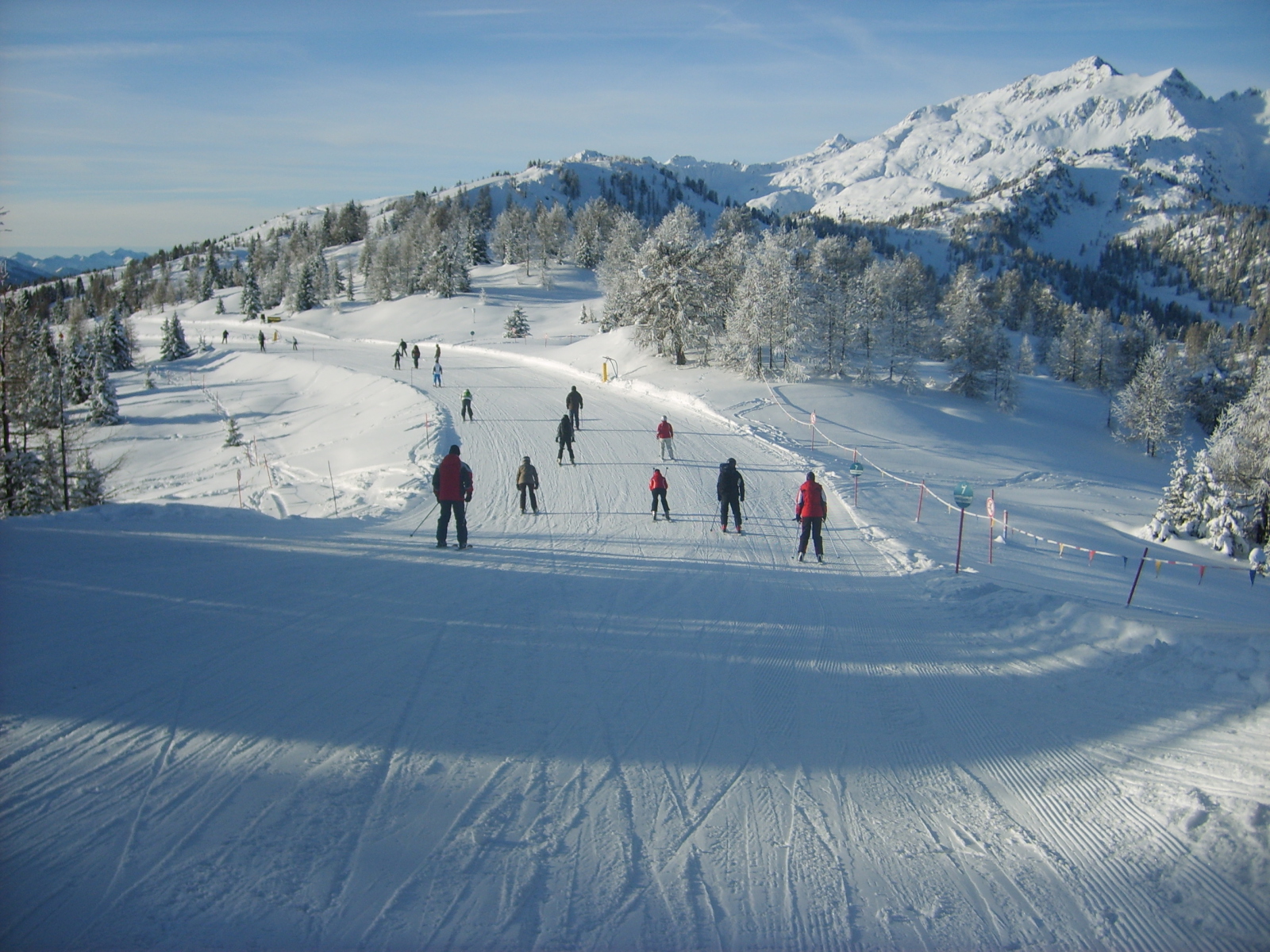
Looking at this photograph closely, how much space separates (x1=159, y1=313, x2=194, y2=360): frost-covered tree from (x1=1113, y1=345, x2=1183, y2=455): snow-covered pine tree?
293 ft

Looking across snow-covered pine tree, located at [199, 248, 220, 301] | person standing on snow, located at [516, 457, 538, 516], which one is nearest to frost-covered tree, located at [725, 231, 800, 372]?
person standing on snow, located at [516, 457, 538, 516]

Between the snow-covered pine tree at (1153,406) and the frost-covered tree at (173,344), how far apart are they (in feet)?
293

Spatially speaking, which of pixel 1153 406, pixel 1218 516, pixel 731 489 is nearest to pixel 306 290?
pixel 731 489

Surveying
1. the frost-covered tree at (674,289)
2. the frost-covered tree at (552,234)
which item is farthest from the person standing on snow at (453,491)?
the frost-covered tree at (552,234)

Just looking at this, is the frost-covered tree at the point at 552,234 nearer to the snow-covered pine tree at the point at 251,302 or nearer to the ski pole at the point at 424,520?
the snow-covered pine tree at the point at 251,302

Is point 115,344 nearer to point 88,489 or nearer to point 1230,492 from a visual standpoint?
point 88,489

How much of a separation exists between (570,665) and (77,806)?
12.7 ft

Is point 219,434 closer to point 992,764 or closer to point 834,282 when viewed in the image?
point 992,764

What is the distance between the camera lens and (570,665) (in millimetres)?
6699

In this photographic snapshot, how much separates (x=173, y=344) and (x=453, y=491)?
71395 millimetres

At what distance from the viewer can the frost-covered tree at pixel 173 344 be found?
65.5m

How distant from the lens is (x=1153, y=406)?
179 ft

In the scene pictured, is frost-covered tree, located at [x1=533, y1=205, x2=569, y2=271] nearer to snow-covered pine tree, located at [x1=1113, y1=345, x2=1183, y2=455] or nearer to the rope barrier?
the rope barrier

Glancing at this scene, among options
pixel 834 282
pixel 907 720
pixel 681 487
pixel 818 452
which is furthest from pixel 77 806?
pixel 834 282
